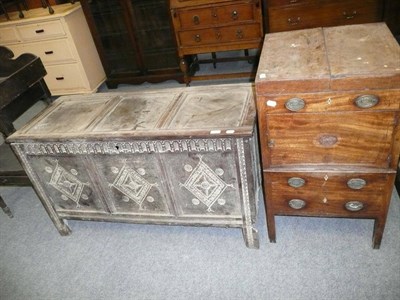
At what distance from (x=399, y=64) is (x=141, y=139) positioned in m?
1.29

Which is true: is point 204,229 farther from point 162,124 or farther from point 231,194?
point 162,124

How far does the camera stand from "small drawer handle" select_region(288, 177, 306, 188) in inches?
71.0

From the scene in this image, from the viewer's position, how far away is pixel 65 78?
434 cm

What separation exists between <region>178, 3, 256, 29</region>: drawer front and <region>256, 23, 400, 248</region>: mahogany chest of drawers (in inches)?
63.8

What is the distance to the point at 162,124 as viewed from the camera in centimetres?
191

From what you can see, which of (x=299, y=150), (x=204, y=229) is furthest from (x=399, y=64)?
(x=204, y=229)

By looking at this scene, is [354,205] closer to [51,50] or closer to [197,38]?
[197,38]

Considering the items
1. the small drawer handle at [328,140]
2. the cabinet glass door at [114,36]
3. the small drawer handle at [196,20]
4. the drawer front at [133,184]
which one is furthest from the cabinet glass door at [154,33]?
the small drawer handle at [328,140]

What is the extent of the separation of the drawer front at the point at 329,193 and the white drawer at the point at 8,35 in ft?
12.6

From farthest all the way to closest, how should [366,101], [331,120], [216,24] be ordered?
[216,24], [331,120], [366,101]

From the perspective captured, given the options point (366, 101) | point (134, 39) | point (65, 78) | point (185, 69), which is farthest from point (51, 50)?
point (366, 101)

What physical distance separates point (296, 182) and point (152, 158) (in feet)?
2.68

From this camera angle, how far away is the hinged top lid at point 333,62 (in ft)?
4.66

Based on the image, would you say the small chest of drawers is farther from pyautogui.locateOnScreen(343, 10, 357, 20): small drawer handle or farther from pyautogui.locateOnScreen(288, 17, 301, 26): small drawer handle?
pyautogui.locateOnScreen(343, 10, 357, 20): small drawer handle
